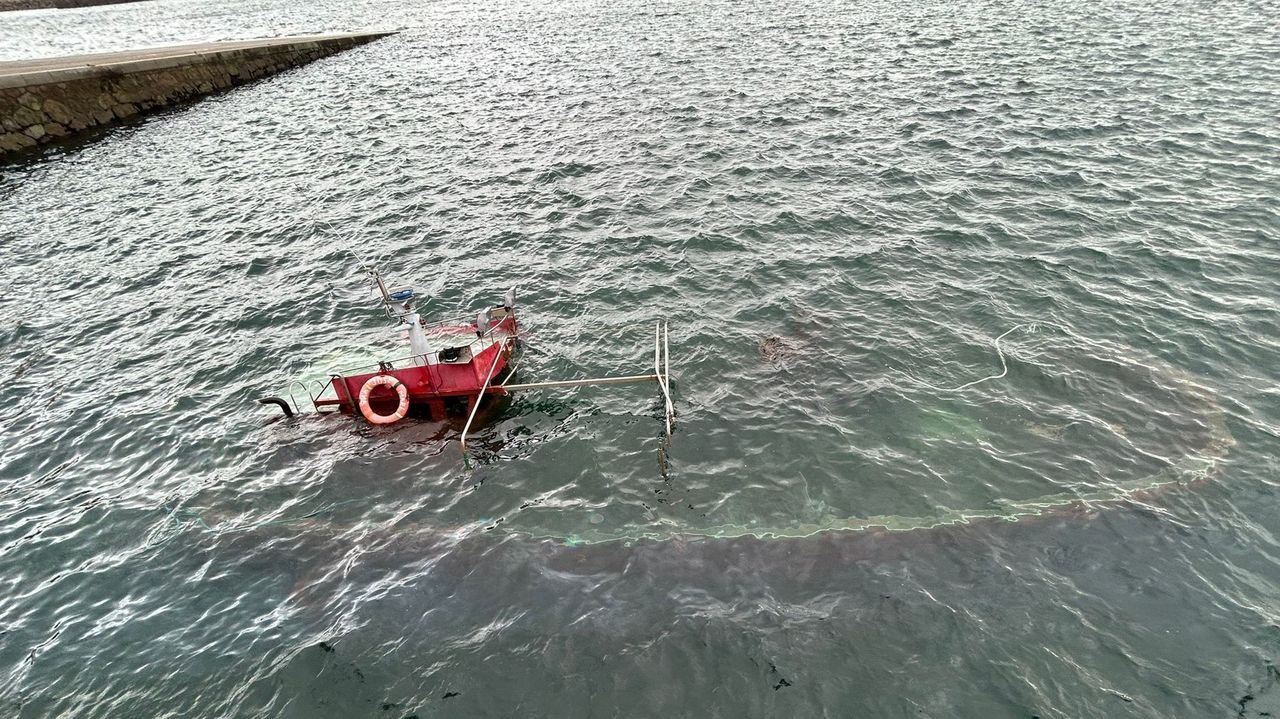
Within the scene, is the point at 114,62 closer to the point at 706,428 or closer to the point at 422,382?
the point at 422,382

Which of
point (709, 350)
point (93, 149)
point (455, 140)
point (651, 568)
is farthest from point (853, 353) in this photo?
point (93, 149)

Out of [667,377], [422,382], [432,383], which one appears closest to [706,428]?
[667,377]

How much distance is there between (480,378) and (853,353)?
359 inches

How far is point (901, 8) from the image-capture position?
47.4 meters

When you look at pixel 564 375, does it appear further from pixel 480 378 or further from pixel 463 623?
pixel 463 623

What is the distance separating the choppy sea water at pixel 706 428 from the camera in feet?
33.9

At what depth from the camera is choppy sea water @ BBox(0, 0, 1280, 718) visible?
1032 centimetres

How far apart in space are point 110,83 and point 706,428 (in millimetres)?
44497

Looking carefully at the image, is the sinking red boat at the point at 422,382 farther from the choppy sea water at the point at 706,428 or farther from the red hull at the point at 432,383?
the choppy sea water at the point at 706,428

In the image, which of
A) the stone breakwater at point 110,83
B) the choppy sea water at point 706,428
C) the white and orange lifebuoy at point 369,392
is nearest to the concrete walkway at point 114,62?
the stone breakwater at point 110,83

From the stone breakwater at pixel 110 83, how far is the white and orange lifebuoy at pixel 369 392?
34242 mm

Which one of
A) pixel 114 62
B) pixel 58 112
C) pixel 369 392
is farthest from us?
pixel 114 62

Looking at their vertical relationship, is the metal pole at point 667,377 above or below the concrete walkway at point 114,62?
below

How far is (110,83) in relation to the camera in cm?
3925
